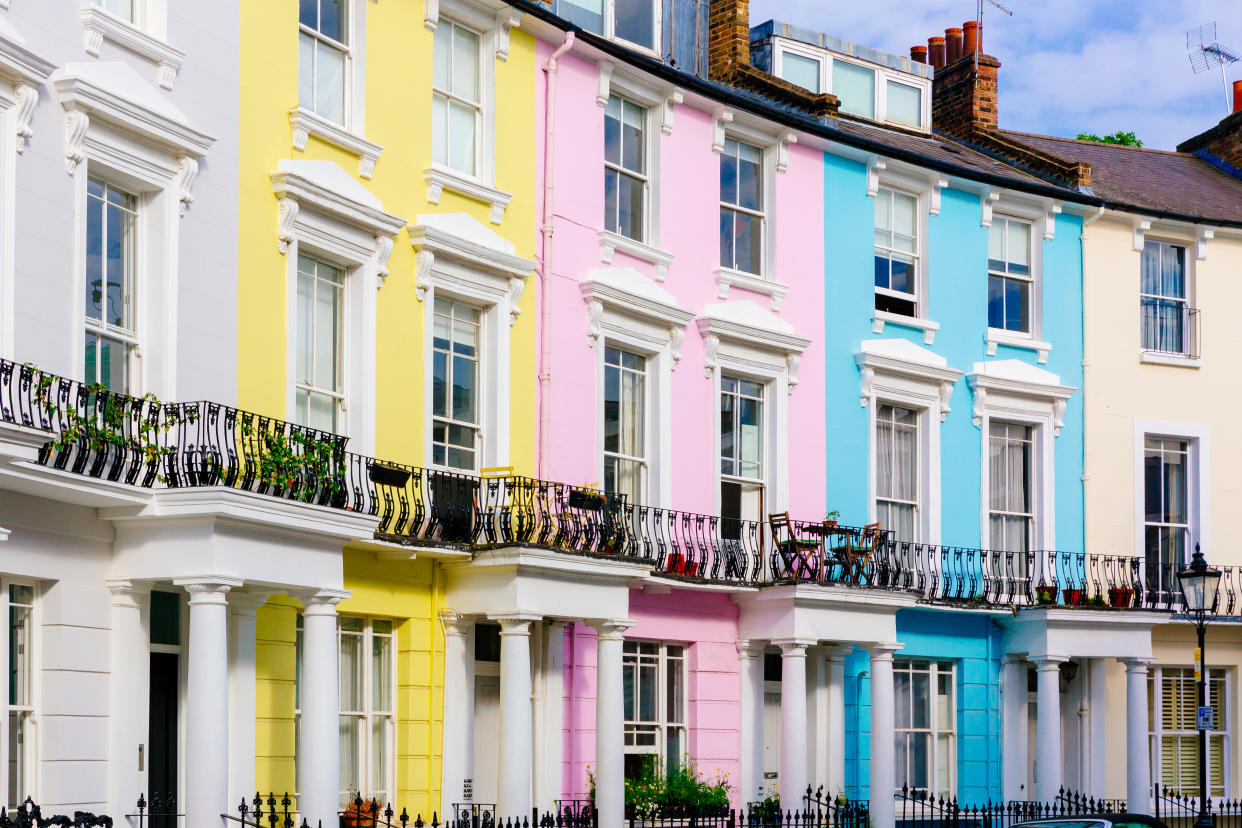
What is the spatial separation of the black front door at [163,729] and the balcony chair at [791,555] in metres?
7.86

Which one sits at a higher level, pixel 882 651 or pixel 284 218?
pixel 284 218

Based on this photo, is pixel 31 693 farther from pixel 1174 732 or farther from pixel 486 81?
pixel 1174 732

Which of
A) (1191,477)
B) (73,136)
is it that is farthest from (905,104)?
(73,136)

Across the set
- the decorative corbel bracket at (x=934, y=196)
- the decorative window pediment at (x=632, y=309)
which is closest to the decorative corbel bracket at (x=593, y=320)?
the decorative window pediment at (x=632, y=309)

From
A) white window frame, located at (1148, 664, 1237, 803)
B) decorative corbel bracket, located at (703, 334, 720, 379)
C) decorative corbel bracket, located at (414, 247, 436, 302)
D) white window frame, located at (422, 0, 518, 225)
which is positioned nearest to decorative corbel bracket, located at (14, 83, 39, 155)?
decorative corbel bracket, located at (414, 247, 436, 302)

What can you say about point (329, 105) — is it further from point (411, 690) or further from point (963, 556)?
point (963, 556)

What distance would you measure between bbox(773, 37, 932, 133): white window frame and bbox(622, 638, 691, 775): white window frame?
29.5 feet

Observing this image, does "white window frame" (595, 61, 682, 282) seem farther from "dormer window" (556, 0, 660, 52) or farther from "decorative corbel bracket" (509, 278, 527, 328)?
"decorative corbel bracket" (509, 278, 527, 328)

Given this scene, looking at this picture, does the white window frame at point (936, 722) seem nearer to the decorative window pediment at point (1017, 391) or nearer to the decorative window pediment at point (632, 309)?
the decorative window pediment at point (1017, 391)

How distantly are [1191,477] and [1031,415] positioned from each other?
116 inches

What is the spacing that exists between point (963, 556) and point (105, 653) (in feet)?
41.5

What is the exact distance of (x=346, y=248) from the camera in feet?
55.8

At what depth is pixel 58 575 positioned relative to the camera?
1370 centimetres

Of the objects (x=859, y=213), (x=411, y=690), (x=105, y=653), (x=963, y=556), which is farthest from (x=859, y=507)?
(x=105, y=653)
